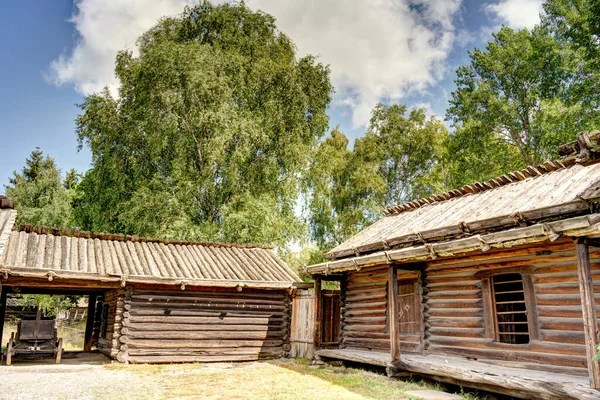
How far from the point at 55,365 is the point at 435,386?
1027 cm

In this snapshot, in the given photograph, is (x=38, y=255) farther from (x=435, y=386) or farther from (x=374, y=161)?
(x=374, y=161)

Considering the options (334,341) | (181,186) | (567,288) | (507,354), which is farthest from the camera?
(181,186)

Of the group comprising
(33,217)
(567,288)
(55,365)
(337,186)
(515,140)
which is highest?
(515,140)

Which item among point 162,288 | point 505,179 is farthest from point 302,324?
point 505,179

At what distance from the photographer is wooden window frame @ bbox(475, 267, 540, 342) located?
338 inches

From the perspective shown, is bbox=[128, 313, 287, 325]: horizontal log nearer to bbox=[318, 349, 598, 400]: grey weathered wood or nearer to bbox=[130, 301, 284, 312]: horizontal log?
bbox=[130, 301, 284, 312]: horizontal log

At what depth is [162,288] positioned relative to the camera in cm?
1334

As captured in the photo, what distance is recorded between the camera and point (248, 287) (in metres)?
13.9

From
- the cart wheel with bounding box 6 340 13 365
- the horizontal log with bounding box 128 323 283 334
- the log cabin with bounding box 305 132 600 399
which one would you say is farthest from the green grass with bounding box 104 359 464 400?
the cart wheel with bounding box 6 340 13 365

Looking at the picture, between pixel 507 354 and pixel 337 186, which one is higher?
pixel 337 186

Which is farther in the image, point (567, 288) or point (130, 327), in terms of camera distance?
point (130, 327)

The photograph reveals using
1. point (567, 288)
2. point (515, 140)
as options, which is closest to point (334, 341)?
point (567, 288)

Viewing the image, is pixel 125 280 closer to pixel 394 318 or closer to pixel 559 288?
pixel 394 318

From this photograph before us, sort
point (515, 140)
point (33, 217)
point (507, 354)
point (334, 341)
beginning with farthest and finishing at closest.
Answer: point (33, 217)
point (515, 140)
point (334, 341)
point (507, 354)
